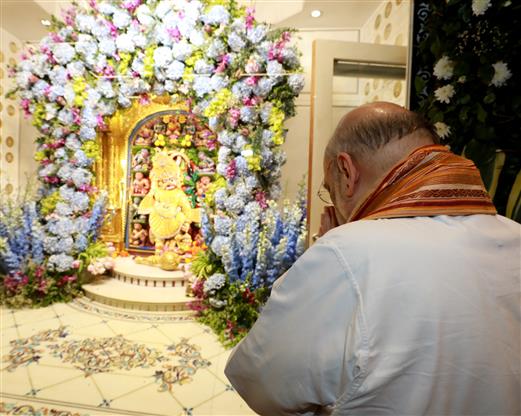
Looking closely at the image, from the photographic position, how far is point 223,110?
285cm

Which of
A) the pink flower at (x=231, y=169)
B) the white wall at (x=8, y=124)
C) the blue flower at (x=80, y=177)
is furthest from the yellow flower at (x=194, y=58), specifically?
the white wall at (x=8, y=124)

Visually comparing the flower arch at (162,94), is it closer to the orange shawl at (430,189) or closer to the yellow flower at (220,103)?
the yellow flower at (220,103)

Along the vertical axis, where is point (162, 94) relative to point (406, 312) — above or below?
above

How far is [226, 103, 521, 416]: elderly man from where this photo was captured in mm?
586

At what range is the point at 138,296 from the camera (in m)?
3.16

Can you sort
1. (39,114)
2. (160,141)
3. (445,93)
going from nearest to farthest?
1. (445,93)
2. (39,114)
3. (160,141)

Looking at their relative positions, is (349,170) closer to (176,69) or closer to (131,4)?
(176,69)

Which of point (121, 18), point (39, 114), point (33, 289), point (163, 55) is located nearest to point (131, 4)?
point (121, 18)

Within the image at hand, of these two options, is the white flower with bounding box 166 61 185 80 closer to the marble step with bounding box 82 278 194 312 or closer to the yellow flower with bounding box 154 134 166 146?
the yellow flower with bounding box 154 134 166 146

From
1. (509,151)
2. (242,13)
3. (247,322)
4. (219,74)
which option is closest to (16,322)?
(247,322)

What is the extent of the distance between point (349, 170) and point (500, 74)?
1032 mm

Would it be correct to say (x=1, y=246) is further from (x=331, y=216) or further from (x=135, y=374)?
(x=331, y=216)

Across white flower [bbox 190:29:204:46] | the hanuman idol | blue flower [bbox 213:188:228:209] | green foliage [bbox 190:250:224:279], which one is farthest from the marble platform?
white flower [bbox 190:29:204:46]

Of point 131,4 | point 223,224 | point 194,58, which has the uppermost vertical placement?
point 131,4
